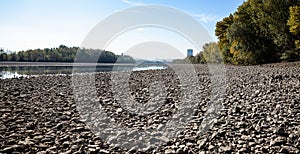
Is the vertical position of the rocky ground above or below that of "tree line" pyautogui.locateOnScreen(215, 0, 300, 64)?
below

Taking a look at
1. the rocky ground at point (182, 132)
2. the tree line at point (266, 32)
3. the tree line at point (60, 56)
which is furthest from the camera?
the tree line at point (60, 56)

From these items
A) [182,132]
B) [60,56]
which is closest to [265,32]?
[182,132]

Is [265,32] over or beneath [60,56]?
over

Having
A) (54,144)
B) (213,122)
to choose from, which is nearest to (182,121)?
(213,122)

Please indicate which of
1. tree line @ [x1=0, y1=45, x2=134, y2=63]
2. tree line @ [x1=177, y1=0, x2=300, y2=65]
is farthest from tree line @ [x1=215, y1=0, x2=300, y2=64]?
tree line @ [x1=0, y1=45, x2=134, y2=63]

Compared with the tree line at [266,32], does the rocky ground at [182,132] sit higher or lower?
lower

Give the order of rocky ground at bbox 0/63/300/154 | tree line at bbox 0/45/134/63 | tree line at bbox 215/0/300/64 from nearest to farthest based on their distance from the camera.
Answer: rocky ground at bbox 0/63/300/154 → tree line at bbox 215/0/300/64 → tree line at bbox 0/45/134/63

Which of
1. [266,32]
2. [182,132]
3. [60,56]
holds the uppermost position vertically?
[266,32]

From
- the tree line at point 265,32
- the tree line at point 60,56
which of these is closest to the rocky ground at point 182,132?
the tree line at point 265,32

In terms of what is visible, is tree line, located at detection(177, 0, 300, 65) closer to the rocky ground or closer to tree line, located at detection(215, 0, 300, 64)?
tree line, located at detection(215, 0, 300, 64)

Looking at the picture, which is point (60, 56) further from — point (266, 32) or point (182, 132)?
point (182, 132)

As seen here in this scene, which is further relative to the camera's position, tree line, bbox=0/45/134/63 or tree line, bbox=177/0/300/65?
tree line, bbox=0/45/134/63

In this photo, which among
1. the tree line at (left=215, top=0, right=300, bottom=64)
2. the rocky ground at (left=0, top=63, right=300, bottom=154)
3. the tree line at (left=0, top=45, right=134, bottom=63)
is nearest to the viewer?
the rocky ground at (left=0, top=63, right=300, bottom=154)

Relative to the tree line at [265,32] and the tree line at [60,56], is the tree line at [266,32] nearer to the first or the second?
the tree line at [265,32]
